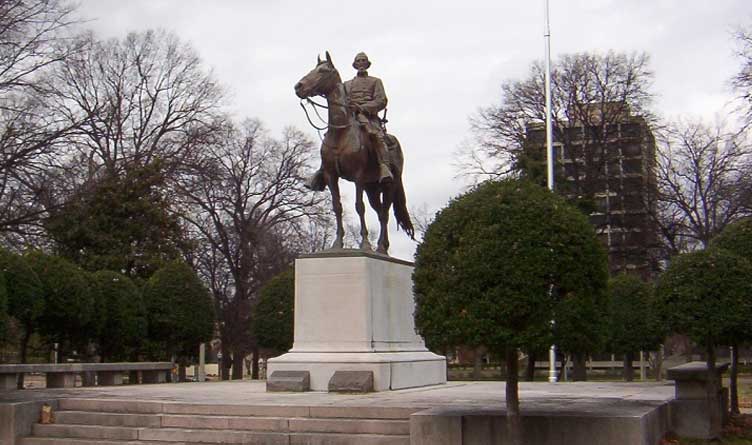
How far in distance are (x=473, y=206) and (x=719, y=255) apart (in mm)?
3983

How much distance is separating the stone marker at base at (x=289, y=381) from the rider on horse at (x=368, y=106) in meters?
3.62

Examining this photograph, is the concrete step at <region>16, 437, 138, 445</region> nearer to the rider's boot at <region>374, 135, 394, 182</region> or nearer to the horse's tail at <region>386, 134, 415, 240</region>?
the rider's boot at <region>374, 135, 394, 182</region>

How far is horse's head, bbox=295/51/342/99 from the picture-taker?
Answer: 15.3 m

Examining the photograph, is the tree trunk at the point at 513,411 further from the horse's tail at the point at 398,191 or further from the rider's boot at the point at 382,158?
the horse's tail at the point at 398,191

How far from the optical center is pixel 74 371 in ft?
58.6

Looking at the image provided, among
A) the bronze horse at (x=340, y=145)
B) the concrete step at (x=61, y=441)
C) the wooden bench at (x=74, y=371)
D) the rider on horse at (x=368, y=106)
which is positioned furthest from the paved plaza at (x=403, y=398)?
the rider on horse at (x=368, y=106)

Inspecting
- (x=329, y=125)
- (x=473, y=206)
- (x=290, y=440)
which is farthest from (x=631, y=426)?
(x=329, y=125)

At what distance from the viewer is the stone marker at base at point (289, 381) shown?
1485cm

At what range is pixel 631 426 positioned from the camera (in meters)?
9.20

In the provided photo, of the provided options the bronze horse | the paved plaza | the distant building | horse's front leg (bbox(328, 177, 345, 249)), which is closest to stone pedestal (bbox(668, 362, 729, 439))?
the paved plaza

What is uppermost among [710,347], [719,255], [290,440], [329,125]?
[329,125]

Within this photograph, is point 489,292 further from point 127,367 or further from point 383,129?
point 127,367

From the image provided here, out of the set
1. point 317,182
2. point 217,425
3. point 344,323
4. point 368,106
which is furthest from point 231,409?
point 368,106

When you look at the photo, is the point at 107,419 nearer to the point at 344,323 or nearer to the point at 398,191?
the point at 344,323
